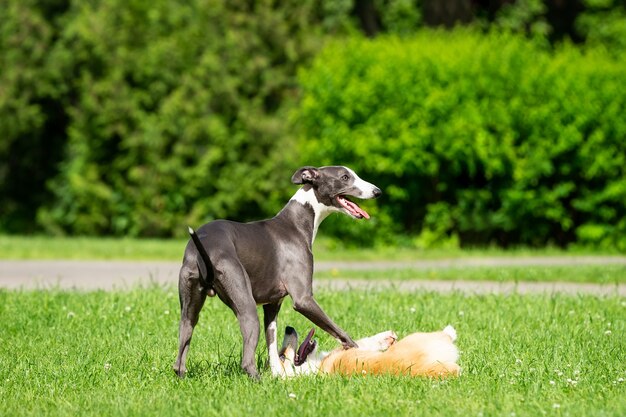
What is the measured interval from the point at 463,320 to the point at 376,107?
8.82m

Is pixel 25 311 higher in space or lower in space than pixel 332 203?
lower

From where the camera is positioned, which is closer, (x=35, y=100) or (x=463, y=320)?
(x=463, y=320)

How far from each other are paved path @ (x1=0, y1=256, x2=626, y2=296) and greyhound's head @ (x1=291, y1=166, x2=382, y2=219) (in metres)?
4.48

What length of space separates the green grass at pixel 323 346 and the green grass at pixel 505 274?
232 centimetres

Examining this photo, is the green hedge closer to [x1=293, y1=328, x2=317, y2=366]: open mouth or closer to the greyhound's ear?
the greyhound's ear

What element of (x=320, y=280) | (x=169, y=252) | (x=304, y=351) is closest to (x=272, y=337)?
(x=304, y=351)

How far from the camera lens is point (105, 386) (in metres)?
6.45

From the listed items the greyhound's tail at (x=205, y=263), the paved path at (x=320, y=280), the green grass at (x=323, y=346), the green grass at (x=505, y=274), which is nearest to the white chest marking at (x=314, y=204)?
the greyhound's tail at (x=205, y=263)

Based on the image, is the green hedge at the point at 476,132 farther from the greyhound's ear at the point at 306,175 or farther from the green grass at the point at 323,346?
the greyhound's ear at the point at 306,175

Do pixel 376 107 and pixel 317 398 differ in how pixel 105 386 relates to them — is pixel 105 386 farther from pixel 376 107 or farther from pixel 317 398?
pixel 376 107

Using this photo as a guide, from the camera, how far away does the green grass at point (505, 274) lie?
1284cm

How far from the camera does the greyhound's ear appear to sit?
6.77 metres

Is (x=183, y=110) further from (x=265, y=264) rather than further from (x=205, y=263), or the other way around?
(x=205, y=263)

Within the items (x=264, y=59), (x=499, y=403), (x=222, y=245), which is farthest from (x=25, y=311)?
(x=264, y=59)
